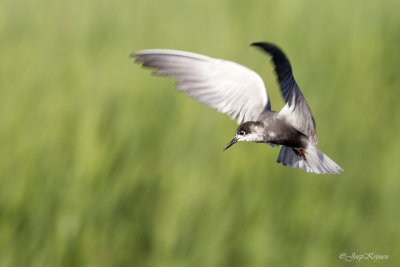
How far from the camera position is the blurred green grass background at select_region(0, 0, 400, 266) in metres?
1.42

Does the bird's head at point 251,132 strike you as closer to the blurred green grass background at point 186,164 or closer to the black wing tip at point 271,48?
the black wing tip at point 271,48

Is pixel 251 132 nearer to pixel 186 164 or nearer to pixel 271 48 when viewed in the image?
pixel 271 48

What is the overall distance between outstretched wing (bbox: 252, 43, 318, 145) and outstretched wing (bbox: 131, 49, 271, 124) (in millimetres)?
33

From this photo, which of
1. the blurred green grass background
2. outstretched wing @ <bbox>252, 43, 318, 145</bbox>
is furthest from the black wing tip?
the blurred green grass background

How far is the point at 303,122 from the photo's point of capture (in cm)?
49

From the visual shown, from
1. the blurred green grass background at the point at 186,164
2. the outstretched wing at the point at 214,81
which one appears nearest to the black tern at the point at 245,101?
the outstretched wing at the point at 214,81

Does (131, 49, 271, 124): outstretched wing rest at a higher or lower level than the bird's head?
higher

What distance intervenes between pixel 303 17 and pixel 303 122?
1.42 m

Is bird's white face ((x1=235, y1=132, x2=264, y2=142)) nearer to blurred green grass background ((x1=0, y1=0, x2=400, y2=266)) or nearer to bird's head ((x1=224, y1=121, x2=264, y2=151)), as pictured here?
bird's head ((x1=224, y1=121, x2=264, y2=151))

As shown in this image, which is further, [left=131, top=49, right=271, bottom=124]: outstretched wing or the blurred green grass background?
the blurred green grass background

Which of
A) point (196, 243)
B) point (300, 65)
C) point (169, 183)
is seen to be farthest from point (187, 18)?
point (196, 243)

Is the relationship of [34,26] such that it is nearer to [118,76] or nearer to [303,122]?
[118,76]

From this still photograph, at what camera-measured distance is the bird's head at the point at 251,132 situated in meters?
0.47

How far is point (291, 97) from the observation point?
0.45 metres
